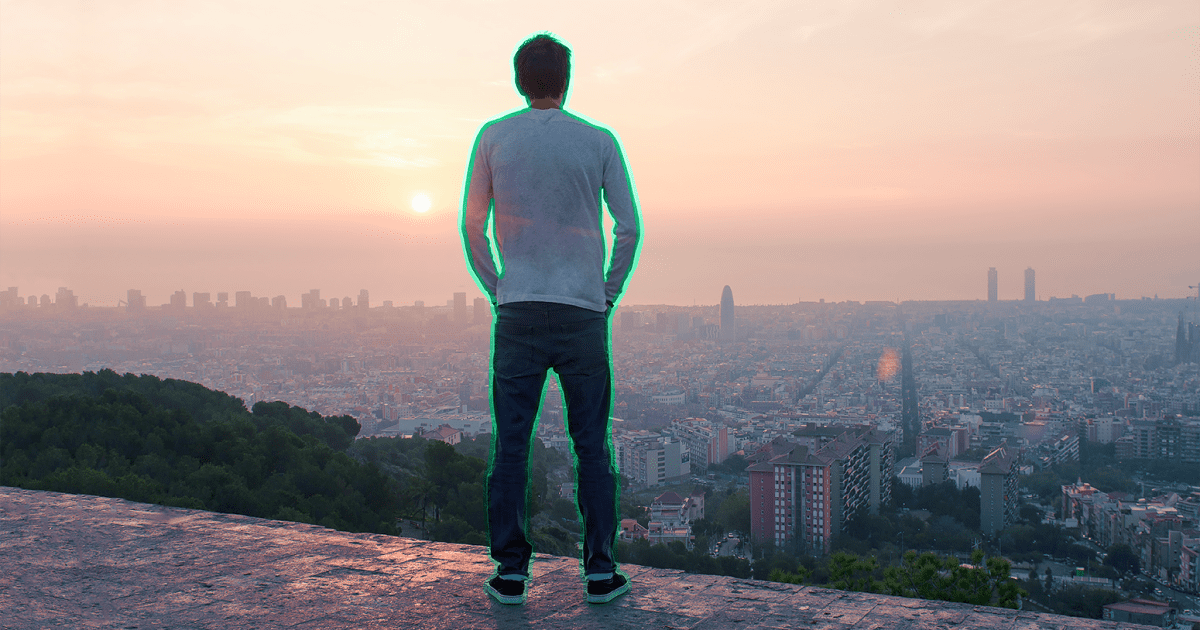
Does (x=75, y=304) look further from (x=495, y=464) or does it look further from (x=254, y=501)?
(x=495, y=464)

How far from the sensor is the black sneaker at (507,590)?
1.92 m

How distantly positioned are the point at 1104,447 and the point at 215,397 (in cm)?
4898

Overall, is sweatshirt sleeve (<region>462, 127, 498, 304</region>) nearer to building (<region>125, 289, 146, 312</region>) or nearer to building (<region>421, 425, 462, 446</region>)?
building (<region>421, 425, 462, 446</region>)

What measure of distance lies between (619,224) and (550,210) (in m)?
0.19

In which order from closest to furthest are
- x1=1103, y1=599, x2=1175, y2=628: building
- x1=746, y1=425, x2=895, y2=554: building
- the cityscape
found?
x1=1103, y1=599, x2=1175, y2=628: building → the cityscape → x1=746, y1=425, x2=895, y2=554: building

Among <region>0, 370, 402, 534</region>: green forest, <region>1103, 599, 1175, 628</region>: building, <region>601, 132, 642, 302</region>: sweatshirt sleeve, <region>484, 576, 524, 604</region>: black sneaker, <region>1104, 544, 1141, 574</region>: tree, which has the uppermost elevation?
<region>601, 132, 642, 302</region>: sweatshirt sleeve

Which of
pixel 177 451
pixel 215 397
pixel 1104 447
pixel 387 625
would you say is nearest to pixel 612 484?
pixel 387 625

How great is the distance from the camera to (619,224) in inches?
78.8

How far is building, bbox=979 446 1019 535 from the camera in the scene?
32.8 metres

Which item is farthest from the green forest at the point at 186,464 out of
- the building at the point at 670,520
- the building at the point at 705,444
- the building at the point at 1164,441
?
the building at the point at 1164,441

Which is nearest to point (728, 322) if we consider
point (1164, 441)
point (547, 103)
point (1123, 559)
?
point (1164, 441)

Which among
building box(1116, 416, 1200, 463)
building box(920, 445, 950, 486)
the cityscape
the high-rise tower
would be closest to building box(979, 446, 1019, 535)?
the cityscape

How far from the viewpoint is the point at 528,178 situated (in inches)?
76.7

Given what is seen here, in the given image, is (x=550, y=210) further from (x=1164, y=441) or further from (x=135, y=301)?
(x=1164, y=441)
